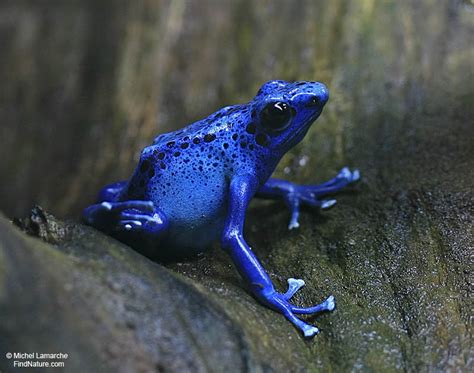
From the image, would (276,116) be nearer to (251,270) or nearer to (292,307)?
(251,270)

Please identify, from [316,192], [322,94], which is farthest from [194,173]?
[316,192]

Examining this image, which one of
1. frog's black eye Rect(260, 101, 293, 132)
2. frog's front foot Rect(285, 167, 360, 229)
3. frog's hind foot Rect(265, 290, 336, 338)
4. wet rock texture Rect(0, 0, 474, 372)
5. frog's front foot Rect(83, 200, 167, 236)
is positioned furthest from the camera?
frog's front foot Rect(285, 167, 360, 229)

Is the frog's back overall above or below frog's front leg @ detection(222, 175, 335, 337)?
above

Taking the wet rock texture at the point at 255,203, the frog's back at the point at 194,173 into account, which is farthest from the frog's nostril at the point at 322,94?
the wet rock texture at the point at 255,203

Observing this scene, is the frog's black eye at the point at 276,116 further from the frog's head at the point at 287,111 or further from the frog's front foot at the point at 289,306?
the frog's front foot at the point at 289,306

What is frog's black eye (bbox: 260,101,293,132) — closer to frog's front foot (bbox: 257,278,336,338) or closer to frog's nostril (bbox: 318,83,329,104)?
frog's nostril (bbox: 318,83,329,104)

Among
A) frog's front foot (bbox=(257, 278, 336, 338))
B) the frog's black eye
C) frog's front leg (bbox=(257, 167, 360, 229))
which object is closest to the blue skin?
the frog's black eye
